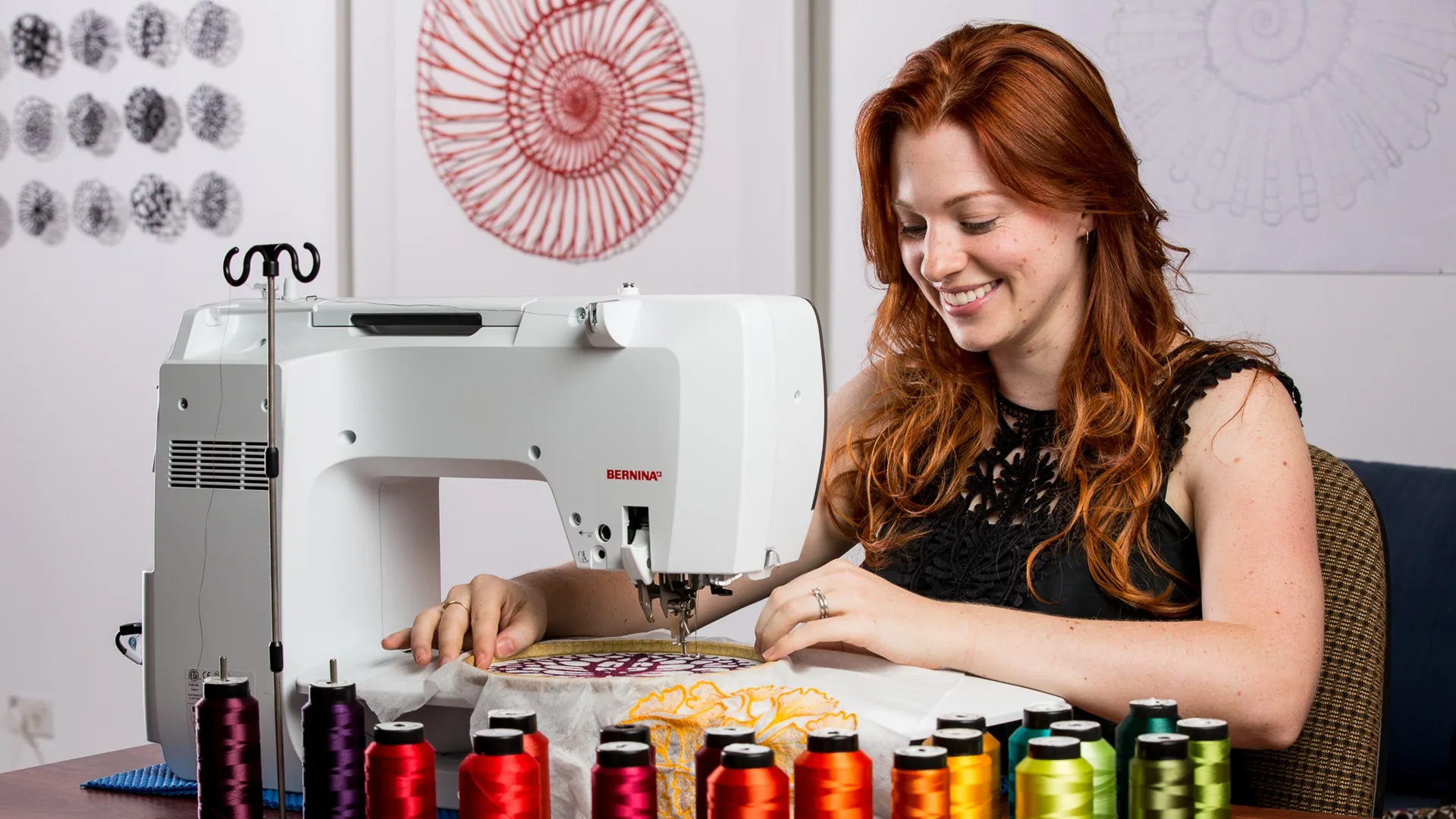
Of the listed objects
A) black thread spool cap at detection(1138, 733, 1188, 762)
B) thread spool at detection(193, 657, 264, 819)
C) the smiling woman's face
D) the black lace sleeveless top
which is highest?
the smiling woman's face

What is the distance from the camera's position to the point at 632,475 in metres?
1.37

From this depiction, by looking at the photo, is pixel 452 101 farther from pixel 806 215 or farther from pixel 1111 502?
pixel 1111 502

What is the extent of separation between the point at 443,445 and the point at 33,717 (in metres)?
3.06

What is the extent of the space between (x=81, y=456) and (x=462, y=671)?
2897 mm

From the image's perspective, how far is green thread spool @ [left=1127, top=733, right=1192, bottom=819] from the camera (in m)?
0.94

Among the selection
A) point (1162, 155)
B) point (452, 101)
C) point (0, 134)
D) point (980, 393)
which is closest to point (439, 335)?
point (980, 393)

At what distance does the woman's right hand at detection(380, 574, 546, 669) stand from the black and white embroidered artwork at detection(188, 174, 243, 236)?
2354 millimetres

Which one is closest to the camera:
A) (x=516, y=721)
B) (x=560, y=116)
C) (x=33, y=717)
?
(x=516, y=721)

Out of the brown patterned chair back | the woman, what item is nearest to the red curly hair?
the woman

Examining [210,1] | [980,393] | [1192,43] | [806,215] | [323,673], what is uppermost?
[210,1]

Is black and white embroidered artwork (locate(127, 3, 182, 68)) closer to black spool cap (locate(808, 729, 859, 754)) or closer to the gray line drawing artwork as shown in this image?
the gray line drawing artwork

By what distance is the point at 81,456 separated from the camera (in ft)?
12.6

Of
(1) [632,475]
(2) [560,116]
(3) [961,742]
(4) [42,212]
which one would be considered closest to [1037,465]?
(1) [632,475]

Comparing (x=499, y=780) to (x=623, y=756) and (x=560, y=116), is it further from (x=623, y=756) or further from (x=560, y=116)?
(x=560, y=116)
